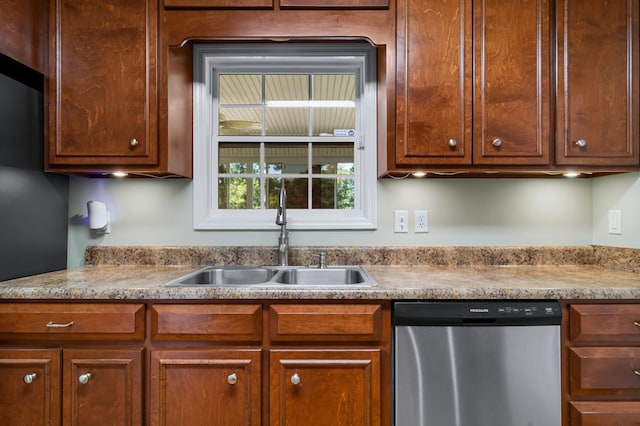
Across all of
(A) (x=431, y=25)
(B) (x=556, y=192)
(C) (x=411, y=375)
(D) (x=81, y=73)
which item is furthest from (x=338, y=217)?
(D) (x=81, y=73)

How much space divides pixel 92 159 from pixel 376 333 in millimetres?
1461

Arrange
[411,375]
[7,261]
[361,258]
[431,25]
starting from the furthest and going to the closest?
[361,258] → [431,25] → [7,261] → [411,375]

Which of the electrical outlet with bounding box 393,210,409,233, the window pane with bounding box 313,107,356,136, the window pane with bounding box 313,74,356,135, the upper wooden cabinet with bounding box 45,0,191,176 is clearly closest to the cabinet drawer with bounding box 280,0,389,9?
the window pane with bounding box 313,74,356,135

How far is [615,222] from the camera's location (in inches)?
68.1

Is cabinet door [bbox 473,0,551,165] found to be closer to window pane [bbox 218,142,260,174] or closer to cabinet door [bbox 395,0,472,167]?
cabinet door [bbox 395,0,472,167]

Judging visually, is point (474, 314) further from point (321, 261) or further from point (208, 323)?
point (208, 323)

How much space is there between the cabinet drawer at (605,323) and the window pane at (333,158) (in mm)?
1225

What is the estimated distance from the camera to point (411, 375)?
1246 millimetres

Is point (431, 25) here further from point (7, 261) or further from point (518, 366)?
point (7, 261)

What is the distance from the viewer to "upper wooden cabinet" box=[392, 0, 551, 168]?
153 cm

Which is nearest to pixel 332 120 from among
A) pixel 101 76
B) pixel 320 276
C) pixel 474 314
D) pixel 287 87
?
pixel 287 87

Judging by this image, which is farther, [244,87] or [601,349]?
[244,87]

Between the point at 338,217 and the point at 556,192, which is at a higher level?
the point at 556,192

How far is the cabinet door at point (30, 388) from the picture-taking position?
4.10ft
